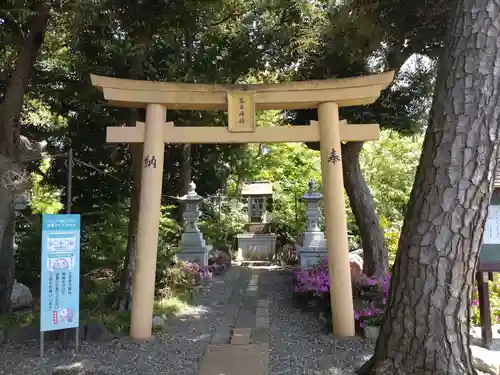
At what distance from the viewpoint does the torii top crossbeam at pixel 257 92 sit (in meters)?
5.19

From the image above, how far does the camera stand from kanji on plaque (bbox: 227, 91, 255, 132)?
5.21m

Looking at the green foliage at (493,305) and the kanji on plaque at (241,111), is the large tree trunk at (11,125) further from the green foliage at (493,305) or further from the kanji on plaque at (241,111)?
the green foliage at (493,305)

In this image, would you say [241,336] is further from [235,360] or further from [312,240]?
[312,240]

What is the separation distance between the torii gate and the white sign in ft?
5.12

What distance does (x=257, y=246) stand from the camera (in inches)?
537

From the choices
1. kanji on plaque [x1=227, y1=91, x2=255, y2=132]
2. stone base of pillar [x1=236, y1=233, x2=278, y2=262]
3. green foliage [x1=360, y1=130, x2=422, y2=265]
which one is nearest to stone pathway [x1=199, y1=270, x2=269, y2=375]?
kanji on plaque [x1=227, y1=91, x2=255, y2=132]

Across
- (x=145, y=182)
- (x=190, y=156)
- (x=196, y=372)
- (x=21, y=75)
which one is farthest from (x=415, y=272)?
(x=190, y=156)

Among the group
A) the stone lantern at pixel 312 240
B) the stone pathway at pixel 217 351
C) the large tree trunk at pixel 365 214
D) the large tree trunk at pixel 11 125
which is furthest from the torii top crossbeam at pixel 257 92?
the stone lantern at pixel 312 240

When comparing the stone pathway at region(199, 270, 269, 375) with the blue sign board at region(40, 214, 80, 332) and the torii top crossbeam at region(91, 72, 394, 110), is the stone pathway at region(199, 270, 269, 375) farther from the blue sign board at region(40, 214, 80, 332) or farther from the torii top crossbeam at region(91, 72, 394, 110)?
the torii top crossbeam at region(91, 72, 394, 110)

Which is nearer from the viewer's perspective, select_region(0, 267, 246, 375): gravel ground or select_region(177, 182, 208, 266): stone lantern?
select_region(0, 267, 246, 375): gravel ground

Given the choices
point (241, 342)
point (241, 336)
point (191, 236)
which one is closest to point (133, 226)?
point (241, 336)

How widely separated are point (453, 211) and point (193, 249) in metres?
7.91

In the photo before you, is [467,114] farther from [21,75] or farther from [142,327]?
[21,75]

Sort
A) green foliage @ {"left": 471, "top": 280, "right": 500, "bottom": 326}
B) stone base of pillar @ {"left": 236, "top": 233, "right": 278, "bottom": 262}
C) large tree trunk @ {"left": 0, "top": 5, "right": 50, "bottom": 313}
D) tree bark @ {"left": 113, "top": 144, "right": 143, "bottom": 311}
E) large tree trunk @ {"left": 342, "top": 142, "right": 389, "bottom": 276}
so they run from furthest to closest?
stone base of pillar @ {"left": 236, "top": 233, "right": 278, "bottom": 262}, large tree trunk @ {"left": 342, "top": 142, "right": 389, "bottom": 276}, tree bark @ {"left": 113, "top": 144, "right": 143, "bottom": 311}, green foliage @ {"left": 471, "top": 280, "right": 500, "bottom": 326}, large tree trunk @ {"left": 0, "top": 5, "right": 50, "bottom": 313}
